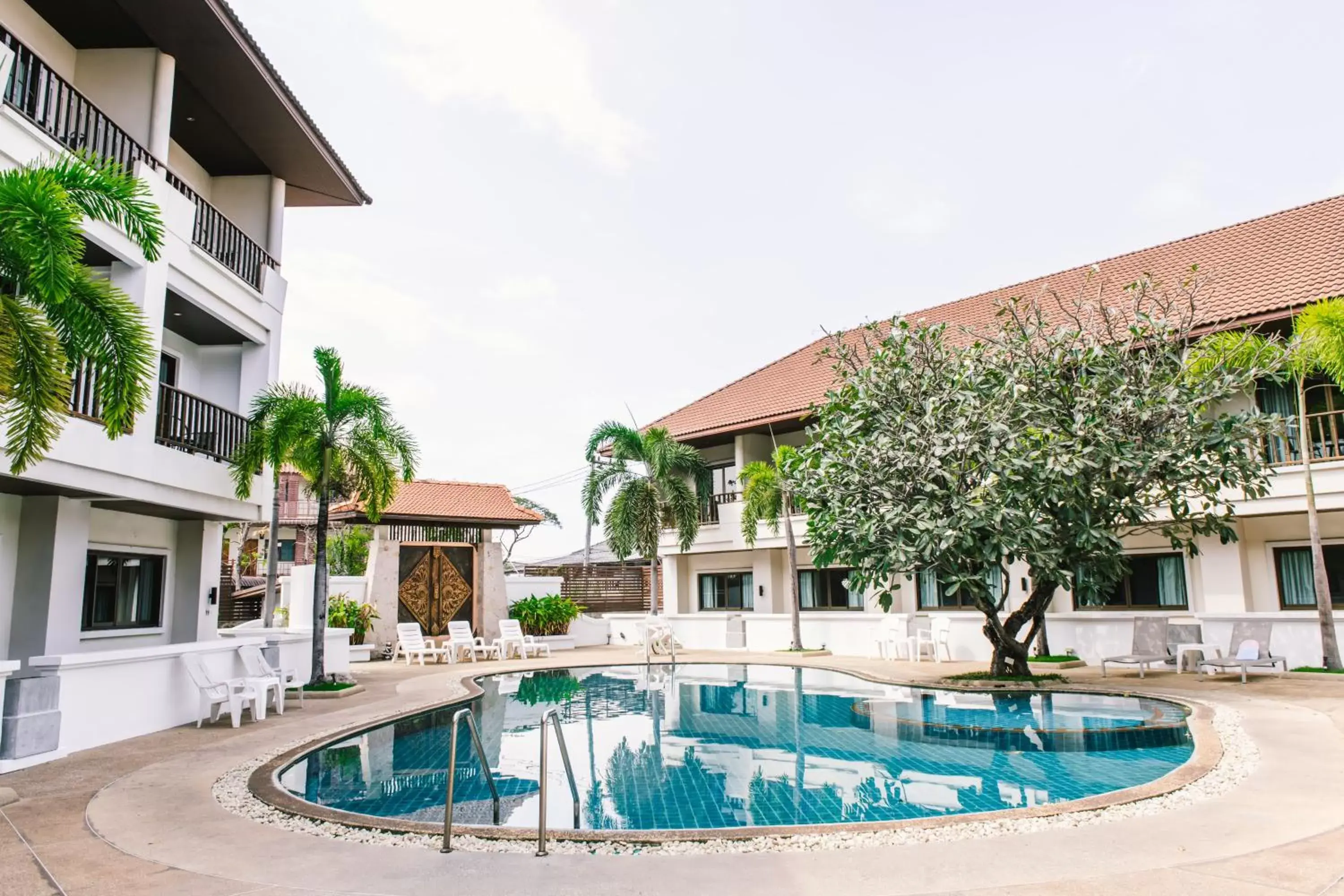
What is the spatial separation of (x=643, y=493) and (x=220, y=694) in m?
14.3

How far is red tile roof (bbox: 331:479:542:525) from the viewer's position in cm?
2427

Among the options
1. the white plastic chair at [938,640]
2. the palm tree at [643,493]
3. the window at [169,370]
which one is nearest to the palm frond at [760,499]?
the palm tree at [643,493]

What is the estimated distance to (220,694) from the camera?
448 inches

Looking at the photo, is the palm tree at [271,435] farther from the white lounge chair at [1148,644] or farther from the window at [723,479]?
the window at [723,479]

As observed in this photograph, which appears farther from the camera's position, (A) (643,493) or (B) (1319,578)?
(A) (643,493)

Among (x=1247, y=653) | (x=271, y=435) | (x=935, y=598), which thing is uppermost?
(x=271, y=435)

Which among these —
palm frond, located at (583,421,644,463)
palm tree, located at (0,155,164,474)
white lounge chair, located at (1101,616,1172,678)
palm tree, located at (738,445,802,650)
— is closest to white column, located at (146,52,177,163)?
palm tree, located at (0,155,164,474)

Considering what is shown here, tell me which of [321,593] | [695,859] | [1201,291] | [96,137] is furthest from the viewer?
[1201,291]

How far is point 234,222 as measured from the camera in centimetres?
1572

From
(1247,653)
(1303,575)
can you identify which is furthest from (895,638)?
(1303,575)

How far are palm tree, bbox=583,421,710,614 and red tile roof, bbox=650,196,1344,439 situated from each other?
1.65 metres

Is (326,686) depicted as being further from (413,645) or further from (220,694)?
(413,645)

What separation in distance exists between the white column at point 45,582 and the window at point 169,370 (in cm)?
364

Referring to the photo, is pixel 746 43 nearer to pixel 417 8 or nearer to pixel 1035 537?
pixel 417 8
